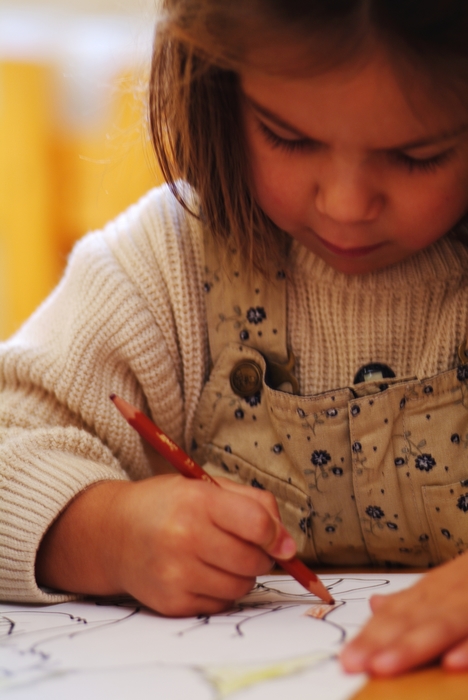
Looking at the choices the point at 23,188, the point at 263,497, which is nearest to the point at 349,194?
the point at 263,497

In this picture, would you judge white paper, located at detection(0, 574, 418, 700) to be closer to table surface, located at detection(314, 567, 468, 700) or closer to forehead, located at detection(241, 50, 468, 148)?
table surface, located at detection(314, 567, 468, 700)

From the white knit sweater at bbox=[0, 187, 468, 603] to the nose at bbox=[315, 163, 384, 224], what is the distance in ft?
0.49

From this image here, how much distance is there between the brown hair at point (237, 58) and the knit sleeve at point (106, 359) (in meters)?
0.06

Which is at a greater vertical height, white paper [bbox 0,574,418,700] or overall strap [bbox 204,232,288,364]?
overall strap [bbox 204,232,288,364]

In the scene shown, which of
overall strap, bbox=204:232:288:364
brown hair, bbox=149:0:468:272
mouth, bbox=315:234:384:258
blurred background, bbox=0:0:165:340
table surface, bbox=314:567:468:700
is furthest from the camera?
blurred background, bbox=0:0:165:340

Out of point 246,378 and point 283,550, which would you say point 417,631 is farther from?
point 246,378

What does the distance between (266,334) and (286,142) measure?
177 mm

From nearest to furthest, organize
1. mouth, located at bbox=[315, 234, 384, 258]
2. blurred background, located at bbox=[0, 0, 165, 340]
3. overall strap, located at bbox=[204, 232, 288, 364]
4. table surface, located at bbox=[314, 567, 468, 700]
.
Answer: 1. table surface, located at bbox=[314, 567, 468, 700]
2. mouth, located at bbox=[315, 234, 384, 258]
3. overall strap, located at bbox=[204, 232, 288, 364]
4. blurred background, located at bbox=[0, 0, 165, 340]

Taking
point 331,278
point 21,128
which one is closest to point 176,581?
point 331,278

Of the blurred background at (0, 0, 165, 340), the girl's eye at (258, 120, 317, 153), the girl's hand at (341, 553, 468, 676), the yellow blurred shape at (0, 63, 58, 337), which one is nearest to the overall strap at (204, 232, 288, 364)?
the girl's eye at (258, 120, 317, 153)

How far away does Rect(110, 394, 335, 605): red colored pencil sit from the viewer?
46cm

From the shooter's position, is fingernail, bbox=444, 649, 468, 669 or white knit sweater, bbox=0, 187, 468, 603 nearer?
fingernail, bbox=444, 649, 468, 669

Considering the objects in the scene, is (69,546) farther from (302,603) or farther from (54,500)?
(302,603)

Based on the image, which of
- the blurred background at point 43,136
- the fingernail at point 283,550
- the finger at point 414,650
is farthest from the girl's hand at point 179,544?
the blurred background at point 43,136
